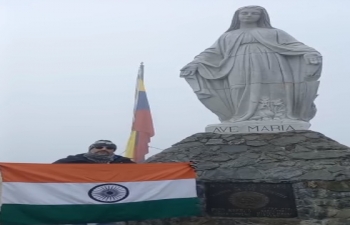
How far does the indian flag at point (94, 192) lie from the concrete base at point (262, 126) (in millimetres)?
2795

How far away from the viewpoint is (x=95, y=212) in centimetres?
486

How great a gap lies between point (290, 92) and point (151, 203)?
4.26 m

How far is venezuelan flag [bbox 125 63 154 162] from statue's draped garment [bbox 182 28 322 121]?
17.0ft

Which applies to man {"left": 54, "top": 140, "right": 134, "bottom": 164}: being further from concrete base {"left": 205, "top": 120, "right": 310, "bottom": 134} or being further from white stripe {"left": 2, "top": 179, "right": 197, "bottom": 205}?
concrete base {"left": 205, "top": 120, "right": 310, "bottom": 134}

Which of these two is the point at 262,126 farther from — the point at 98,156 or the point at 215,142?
the point at 98,156

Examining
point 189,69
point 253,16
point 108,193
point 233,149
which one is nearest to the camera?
point 108,193

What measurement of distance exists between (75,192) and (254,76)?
458 cm

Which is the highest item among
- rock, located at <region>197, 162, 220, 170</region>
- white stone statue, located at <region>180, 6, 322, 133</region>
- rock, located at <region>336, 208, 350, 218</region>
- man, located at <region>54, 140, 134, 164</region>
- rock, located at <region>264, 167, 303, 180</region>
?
white stone statue, located at <region>180, 6, 322, 133</region>

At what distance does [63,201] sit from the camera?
4828mm

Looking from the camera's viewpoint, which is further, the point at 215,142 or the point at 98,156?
the point at 215,142

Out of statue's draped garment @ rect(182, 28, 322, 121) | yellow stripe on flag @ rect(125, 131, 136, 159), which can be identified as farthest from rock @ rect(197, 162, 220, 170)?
yellow stripe on flag @ rect(125, 131, 136, 159)

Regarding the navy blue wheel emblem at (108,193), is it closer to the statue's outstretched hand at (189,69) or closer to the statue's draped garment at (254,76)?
the statue's draped garment at (254,76)

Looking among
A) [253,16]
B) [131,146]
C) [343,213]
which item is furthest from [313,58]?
[131,146]

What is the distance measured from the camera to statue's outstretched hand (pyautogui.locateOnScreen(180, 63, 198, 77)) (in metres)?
8.71
